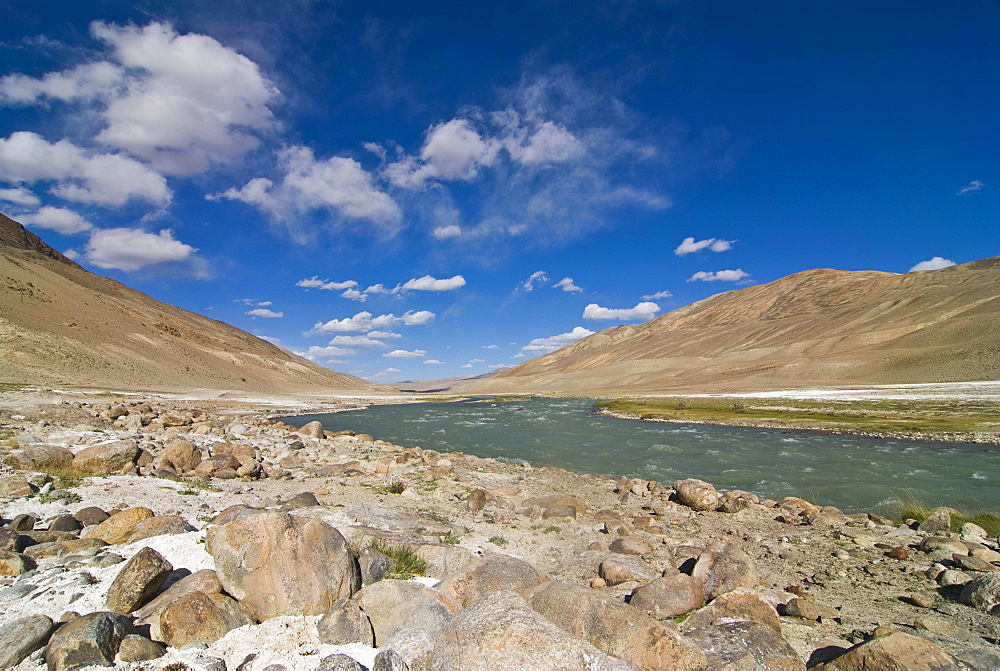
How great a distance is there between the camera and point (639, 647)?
481 centimetres

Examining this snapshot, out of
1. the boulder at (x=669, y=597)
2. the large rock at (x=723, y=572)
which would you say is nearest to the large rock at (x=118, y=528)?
the boulder at (x=669, y=597)

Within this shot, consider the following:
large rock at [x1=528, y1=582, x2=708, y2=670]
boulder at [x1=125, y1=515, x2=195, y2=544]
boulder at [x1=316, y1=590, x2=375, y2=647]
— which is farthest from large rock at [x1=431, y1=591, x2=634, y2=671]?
boulder at [x1=125, y1=515, x2=195, y2=544]

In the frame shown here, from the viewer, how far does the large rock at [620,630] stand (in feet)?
15.6

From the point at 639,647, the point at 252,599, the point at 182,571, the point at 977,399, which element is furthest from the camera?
the point at 977,399

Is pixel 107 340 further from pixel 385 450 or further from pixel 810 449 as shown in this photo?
pixel 810 449

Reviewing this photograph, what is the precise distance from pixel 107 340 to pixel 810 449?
374 ft

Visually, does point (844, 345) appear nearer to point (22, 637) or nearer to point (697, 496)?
point (697, 496)

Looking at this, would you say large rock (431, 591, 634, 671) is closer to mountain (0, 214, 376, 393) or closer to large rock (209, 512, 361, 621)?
large rock (209, 512, 361, 621)

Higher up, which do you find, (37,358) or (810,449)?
(37,358)

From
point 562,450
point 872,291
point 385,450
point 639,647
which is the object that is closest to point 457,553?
point 639,647

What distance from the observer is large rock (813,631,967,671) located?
470 cm

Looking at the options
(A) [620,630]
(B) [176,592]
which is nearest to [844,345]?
(A) [620,630]

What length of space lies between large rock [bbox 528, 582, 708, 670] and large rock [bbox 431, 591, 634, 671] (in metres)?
0.58

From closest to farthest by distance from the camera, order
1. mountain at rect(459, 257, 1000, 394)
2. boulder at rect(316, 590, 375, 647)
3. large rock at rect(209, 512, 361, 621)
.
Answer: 1. boulder at rect(316, 590, 375, 647)
2. large rock at rect(209, 512, 361, 621)
3. mountain at rect(459, 257, 1000, 394)
